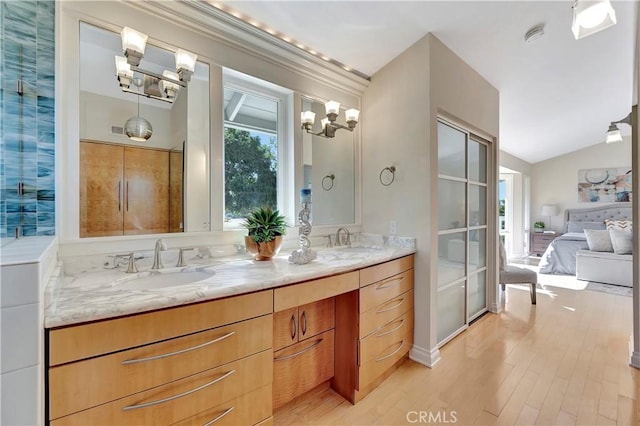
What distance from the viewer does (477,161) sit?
2980 millimetres

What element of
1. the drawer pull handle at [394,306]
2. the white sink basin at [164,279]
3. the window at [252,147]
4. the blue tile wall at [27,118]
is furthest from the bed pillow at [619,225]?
the blue tile wall at [27,118]

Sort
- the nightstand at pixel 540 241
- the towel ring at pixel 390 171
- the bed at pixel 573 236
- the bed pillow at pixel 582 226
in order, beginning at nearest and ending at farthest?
the towel ring at pixel 390 171 < the bed at pixel 573 236 < the bed pillow at pixel 582 226 < the nightstand at pixel 540 241

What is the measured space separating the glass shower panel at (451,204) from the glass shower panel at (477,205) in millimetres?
197

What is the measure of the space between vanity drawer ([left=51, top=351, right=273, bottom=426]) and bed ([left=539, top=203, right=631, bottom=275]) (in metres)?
5.79

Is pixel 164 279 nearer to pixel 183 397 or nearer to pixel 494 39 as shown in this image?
pixel 183 397

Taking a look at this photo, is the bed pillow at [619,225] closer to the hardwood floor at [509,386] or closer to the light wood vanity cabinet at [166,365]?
the hardwood floor at [509,386]

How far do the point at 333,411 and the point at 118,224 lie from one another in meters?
1.67

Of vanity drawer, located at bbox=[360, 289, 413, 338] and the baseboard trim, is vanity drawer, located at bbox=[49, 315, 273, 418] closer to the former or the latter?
vanity drawer, located at bbox=[360, 289, 413, 338]

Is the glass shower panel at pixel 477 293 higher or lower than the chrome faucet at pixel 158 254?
lower

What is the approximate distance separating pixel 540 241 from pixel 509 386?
6167 mm

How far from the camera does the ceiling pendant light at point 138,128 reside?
4.86 feet

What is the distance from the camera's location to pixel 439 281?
240 cm

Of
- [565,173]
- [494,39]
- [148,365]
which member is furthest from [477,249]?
[565,173]

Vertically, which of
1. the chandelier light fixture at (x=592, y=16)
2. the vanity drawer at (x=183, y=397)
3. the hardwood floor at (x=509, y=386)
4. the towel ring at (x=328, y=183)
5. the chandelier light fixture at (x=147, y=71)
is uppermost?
the chandelier light fixture at (x=592, y=16)
